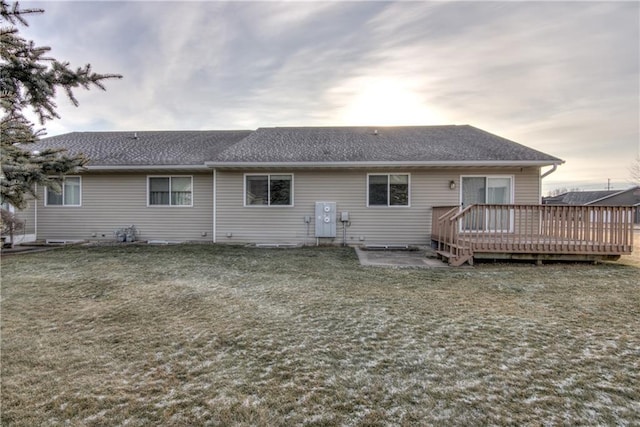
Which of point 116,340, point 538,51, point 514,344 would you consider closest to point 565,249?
point 514,344

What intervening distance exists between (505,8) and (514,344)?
391 inches

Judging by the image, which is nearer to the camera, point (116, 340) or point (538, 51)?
point (116, 340)

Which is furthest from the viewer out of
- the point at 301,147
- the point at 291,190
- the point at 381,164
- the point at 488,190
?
the point at 301,147

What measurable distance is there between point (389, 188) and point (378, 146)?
6.02 ft

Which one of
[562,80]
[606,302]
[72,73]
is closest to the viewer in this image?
[72,73]

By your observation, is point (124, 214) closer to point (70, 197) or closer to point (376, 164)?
point (70, 197)

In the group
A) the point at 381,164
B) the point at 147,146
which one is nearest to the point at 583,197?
the point at 381,164

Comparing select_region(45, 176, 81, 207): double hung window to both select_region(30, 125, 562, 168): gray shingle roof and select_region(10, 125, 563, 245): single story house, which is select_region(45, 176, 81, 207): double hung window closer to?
select_region(10, 125, 563, 245): single story house

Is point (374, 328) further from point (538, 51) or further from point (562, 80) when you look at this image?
point (562, 80)

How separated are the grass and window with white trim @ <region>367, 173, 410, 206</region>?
4.51 meters

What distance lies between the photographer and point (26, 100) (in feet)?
9.44

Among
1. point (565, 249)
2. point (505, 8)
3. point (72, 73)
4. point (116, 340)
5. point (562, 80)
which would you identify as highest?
point (505, 8)

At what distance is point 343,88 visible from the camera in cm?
1280

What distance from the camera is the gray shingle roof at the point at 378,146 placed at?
955 cm
